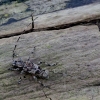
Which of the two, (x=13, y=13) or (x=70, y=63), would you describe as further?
(x=13, y=13)

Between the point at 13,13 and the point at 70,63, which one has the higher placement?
the point at 13,13

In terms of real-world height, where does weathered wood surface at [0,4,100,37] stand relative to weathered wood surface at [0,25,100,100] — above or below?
above

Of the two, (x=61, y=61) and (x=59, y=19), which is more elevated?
(x=59, y=19)

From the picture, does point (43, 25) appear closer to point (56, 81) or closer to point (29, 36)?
point (29, 36)

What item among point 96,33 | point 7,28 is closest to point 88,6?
point 96,33

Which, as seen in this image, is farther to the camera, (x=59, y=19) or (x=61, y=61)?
(x=59, y=19)
